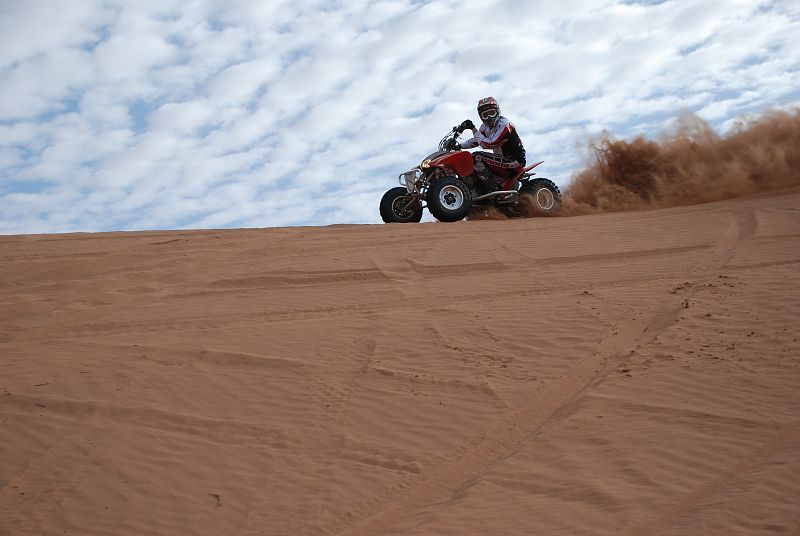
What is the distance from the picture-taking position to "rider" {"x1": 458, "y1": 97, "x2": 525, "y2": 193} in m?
12.6

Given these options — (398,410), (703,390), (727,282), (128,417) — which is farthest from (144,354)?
(727,282)

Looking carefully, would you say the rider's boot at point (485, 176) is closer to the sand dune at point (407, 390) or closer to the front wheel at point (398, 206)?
the front wheel at point (398, 206)

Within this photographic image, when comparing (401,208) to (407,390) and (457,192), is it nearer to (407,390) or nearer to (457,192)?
(457,192)

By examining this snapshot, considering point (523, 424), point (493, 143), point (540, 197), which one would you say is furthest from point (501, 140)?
point (523, 424)

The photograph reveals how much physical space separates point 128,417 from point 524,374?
8.69 ft

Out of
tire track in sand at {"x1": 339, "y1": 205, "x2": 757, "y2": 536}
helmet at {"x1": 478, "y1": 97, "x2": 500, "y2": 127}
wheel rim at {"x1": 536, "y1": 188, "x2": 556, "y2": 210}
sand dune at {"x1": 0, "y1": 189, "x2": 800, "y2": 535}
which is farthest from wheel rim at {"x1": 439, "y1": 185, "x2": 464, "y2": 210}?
tire track in sand at {"x1": 339, "y1": 205, "x2": 757, "y2": 536}

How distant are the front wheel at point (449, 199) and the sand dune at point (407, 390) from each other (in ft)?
7.54

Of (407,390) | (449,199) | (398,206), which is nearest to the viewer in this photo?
(407,390)

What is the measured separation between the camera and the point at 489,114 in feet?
41.2

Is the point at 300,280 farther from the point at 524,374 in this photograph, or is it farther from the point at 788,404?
the point at 788,404

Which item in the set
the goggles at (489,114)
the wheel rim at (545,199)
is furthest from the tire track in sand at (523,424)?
the wheel rim at (545,199)

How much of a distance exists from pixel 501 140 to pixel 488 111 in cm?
49

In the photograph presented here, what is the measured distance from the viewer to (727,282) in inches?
311

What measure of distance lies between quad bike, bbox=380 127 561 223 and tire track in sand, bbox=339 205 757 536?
16.3 ft
